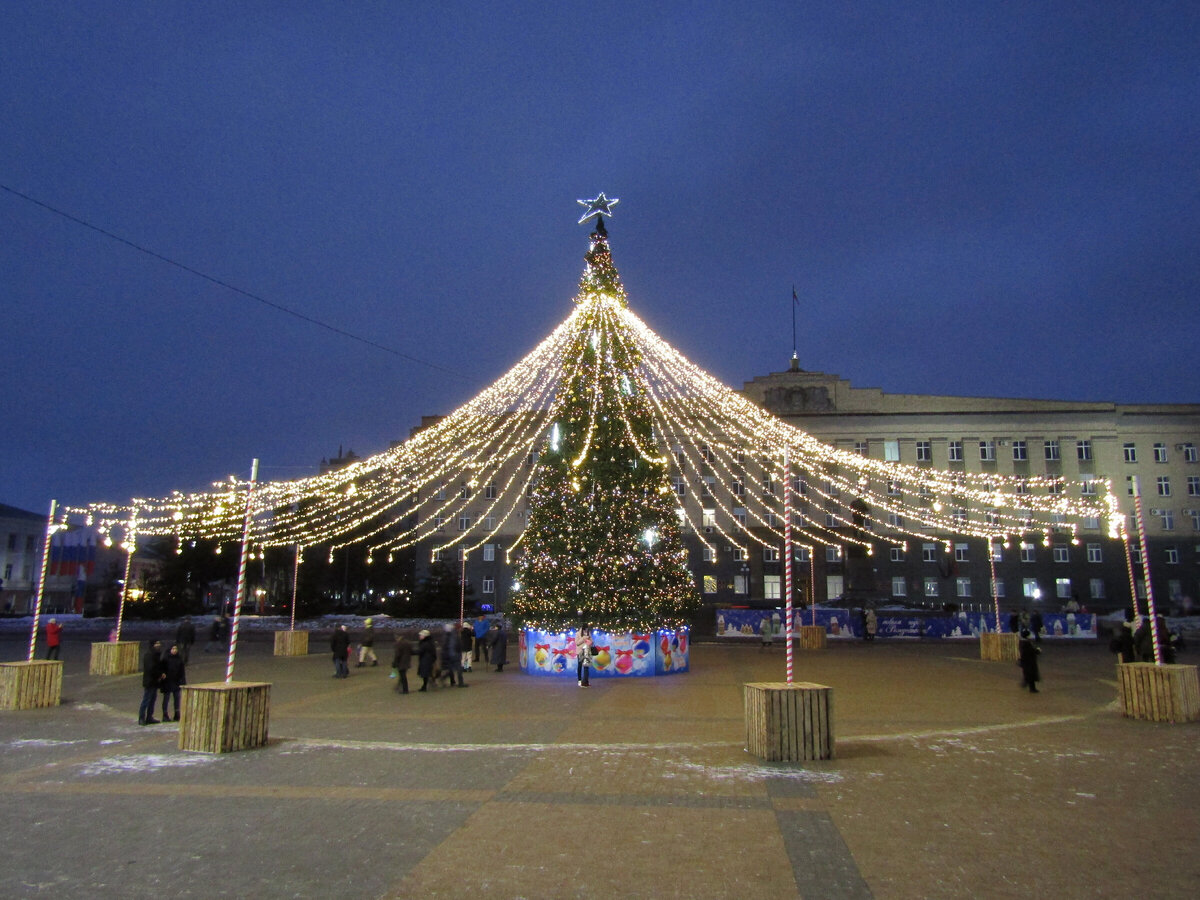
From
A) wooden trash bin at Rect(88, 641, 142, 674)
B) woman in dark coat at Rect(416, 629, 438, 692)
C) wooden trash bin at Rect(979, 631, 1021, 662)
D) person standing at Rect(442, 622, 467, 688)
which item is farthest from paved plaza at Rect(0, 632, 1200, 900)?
wooden trash bin at Rect(979, 631, 1021, 662)

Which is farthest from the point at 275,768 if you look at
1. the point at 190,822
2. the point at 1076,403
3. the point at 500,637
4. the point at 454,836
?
the point at 1076,403

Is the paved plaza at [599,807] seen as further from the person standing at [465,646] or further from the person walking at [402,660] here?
the person standing at [465,646]

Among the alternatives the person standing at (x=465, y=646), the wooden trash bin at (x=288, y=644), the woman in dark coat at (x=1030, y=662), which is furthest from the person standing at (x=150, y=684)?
the woman in dark coat at (x=1030, y=662)

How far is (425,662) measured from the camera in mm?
18453

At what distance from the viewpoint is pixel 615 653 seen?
20.8 metres

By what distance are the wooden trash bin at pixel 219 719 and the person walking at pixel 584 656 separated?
8898 millimetres

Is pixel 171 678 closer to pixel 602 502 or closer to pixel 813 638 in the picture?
pixel 602 502

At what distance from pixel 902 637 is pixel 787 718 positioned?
2738cm

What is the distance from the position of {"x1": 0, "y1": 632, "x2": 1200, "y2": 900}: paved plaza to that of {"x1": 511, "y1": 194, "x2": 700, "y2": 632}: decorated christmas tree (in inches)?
213

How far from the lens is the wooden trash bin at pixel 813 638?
32250 mm

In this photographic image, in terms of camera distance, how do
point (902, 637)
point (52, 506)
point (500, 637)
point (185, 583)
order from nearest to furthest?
point (52, 506)
point (500, 637)
point (902, 637)
point (185, 583)

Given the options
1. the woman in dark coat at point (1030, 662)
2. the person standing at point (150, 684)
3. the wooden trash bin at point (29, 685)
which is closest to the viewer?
the person standing at point (150, 684)

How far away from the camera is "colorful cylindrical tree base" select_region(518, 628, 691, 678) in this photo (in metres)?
20.8

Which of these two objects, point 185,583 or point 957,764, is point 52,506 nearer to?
point 957,764
